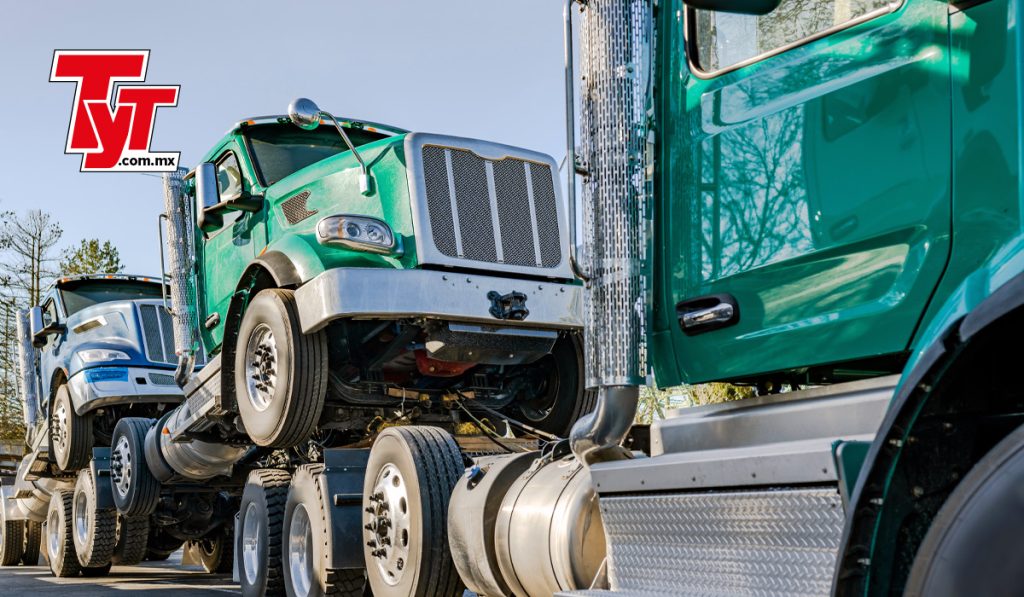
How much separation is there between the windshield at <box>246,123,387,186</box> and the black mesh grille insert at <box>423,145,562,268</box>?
146 centimetres

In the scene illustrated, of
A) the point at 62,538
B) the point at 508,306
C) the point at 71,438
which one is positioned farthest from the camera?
the point at 71,438

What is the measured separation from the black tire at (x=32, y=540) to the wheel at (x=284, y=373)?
962cm

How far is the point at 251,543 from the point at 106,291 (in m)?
A: 7.54

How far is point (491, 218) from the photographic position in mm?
6430

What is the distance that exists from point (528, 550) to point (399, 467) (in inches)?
55.6

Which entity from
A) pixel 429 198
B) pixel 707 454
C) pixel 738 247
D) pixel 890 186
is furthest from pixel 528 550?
pixel 429 198

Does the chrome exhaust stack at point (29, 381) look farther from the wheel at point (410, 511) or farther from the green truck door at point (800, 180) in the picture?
the green truck door at point (800, 180)

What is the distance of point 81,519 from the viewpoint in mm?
11539

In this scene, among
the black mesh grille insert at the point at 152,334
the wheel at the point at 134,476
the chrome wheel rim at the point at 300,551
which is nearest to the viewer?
the chrome wheel rim at the point at 300,551

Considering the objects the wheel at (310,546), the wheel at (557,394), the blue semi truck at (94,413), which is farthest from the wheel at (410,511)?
the blue semi truck at (94,413)

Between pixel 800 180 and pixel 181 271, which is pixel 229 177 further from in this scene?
pixel 800 180

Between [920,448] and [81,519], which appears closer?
[920,448]

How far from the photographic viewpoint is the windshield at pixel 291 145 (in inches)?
300

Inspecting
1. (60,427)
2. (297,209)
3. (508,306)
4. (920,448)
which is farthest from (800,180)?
(60,427)
